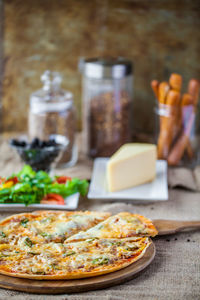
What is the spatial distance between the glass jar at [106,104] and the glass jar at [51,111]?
14 centimetres

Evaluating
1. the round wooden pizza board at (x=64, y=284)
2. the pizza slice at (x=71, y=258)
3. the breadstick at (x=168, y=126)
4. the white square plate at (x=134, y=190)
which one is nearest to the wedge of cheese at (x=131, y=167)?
the white square plate at (x=134, y=190)

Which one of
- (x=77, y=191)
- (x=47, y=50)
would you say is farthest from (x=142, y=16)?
(x=77, y=191)

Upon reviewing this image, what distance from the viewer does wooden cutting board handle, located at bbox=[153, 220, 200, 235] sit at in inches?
61.3

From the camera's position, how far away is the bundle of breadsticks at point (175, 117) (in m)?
2.22

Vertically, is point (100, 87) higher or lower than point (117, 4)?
lower

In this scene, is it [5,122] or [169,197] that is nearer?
[169,197]

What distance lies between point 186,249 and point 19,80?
5.29 ft

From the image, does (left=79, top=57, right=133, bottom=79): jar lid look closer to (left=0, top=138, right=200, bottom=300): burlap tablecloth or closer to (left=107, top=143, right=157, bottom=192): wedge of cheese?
(left=107, top=143, right=157, bottom=192): wedge of cheese

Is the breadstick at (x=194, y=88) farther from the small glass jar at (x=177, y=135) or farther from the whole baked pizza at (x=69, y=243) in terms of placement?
the whole baked pizza at (x=69, y=243)

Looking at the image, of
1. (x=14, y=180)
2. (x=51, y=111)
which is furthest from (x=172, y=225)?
(x=51, y=111)

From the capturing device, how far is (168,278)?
1310 mm

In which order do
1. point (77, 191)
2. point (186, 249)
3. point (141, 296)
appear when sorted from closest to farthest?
point (141, 296), point (186, 249), point (77, 191)

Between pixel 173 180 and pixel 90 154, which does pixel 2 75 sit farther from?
pixel 173 180

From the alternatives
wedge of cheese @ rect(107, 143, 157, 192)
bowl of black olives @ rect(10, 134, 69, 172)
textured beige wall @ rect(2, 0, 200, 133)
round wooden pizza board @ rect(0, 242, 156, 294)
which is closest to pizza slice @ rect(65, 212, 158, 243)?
round wooden pizza board @ rect(0, 242, 156, 294)
